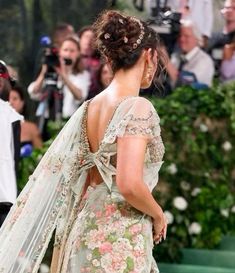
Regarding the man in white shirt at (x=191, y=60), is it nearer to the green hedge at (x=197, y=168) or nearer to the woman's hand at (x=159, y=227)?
the green hedge at (x=197, y=168)

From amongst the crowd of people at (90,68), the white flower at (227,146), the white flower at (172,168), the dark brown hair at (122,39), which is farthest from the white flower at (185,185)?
the dark brown hair at (122,39)

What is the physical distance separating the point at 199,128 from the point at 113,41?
421cm

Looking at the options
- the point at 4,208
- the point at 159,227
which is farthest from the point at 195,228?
the point at 159,227

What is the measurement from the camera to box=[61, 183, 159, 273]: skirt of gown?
5.60m

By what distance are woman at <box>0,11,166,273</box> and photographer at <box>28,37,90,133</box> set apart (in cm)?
434

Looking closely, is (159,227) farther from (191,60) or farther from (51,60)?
(51,60)

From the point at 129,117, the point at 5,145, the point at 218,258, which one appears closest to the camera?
the point at 129,117

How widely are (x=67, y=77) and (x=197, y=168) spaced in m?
1.33

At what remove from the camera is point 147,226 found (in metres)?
5.64

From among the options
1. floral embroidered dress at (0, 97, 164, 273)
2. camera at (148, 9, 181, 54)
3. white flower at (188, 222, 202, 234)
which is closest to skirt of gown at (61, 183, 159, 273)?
floral embroidered dress at (0, 97, 164, 273)

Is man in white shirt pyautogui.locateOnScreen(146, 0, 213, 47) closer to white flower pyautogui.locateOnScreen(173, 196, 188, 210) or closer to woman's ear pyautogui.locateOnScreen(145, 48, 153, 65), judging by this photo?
white flower pyautogui.locateOnScreen(173, 196, 188, 210)

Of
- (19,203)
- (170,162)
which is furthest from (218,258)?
(19,203)

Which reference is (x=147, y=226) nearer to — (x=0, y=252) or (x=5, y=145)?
(x=0, y=252)

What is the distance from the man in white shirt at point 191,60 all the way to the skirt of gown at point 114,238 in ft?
14.9
